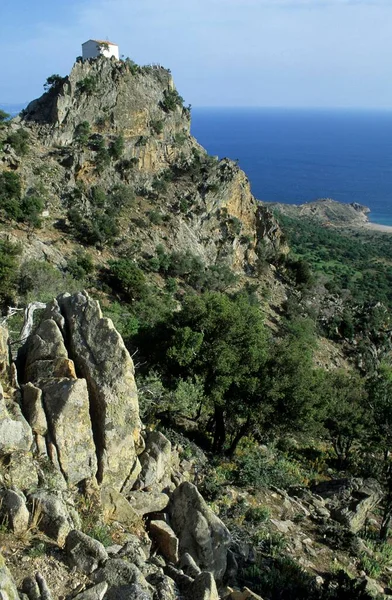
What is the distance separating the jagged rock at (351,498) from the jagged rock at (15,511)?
928cm

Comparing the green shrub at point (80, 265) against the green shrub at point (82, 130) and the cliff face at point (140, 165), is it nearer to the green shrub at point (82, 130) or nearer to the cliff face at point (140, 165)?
the cliff face at point (140, 165)

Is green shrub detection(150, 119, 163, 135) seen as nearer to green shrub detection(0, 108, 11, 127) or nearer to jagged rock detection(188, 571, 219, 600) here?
green shrub detection(0, 108, 11, 127)

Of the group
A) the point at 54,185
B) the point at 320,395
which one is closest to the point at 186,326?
the point at 320,395

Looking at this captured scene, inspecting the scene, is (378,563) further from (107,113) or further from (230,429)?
(107,113)

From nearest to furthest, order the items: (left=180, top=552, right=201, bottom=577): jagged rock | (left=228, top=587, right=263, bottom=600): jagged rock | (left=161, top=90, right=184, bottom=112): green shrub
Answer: (left=228, top=587, right=263, bottom=600): jagged rock
(left=180, top=552, right=201, bottom=577): jagged rock
(left=161, top=90, right=184, bottom=112): green shrub

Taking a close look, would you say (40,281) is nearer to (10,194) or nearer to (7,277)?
(7,277)

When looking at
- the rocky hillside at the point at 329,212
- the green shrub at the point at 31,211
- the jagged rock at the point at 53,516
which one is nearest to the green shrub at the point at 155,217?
the green shrub at the point at 31,211

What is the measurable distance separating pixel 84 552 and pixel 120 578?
1.87 feet

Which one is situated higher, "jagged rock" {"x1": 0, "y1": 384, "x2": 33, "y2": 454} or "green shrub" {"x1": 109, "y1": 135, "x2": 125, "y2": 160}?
"green shrub" {"x1": 109, "y1": 135, "x2": 125, "y2": 160}

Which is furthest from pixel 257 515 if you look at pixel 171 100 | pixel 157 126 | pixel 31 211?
pixel 171 100

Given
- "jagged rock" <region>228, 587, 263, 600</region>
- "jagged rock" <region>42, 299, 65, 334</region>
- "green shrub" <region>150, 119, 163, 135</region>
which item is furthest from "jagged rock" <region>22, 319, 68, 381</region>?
"green shrub" <region>150, 119, 163, 135</region>

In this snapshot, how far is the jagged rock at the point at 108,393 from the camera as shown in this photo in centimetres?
847

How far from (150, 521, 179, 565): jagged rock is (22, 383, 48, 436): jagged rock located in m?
2.44

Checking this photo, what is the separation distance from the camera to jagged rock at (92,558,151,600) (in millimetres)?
5559
